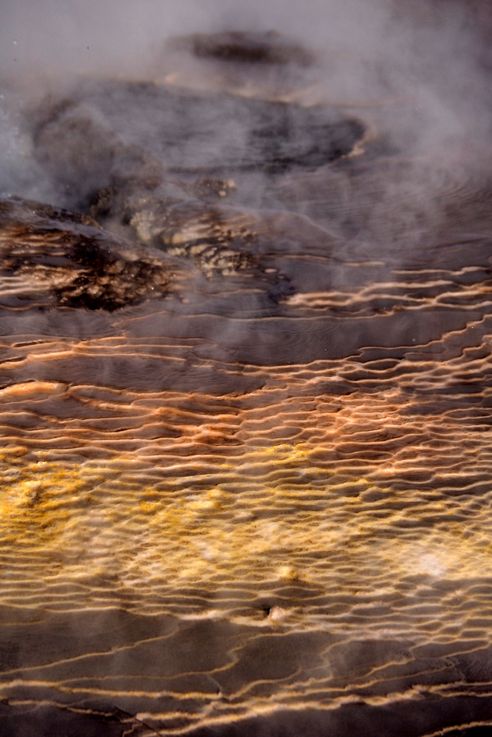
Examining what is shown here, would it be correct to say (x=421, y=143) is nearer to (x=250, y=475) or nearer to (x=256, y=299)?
(x=256, y=299)

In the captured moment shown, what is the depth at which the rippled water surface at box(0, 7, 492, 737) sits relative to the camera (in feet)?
6.91

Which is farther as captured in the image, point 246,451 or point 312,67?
point 312,67

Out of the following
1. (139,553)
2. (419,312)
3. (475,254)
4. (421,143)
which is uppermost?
(421,143)

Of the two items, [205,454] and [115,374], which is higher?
[115,374]

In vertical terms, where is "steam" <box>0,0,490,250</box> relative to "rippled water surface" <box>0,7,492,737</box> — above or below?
above

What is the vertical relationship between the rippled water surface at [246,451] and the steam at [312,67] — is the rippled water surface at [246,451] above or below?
below

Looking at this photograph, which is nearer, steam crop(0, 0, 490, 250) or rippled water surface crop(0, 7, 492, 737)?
rippled water surface crop(0, 7, 492, 737)

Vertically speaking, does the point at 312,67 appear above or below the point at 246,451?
above

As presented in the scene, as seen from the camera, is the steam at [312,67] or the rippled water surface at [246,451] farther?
the steam at [312,67]

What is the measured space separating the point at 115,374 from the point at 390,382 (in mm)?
888

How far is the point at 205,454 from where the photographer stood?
7.49 ft

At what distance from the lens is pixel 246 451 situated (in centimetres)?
230

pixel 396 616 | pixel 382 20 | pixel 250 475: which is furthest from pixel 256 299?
pixel 382 20

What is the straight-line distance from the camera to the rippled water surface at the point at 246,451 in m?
2.11
